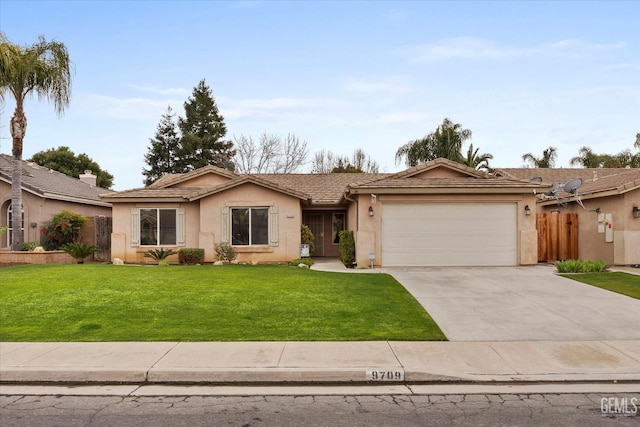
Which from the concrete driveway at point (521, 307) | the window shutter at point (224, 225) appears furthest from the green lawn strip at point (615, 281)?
the window shutter at point (224, 225)

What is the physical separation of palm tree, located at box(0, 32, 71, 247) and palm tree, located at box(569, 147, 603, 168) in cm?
4334

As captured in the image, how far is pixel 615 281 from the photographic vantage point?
12.6m

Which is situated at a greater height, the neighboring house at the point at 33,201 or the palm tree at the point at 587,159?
the palm tree at the point at 587,159

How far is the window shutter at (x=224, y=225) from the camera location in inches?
718

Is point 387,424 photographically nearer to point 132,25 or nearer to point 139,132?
point 132,25

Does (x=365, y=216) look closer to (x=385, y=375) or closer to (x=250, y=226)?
(x=250, y=226)

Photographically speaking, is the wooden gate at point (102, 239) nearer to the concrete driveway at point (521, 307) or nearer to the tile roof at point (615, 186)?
the concrete driveway at point (521, 307)

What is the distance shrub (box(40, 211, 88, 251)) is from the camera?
19.5 metres

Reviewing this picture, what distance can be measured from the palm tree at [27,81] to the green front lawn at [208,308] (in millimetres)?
6620

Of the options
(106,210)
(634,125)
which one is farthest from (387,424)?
(634,125)

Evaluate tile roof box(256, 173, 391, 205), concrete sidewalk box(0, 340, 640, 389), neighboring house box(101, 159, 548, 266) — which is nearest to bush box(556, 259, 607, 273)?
neighboring house box(101, 159, 548, 266)

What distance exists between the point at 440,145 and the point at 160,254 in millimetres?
26433

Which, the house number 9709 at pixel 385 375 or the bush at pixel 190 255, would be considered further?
the bush at pixel 190 255

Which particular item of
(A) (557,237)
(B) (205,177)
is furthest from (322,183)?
(A) (557,237)
